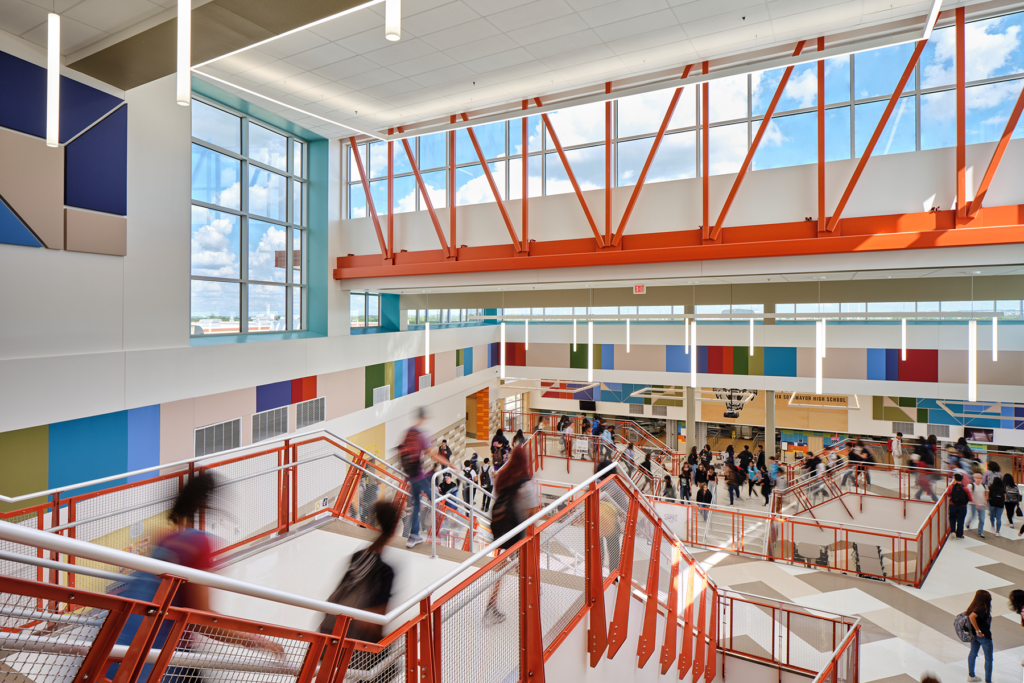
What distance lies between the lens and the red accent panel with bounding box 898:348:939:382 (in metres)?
15.5

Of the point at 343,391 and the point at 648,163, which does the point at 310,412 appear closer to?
the point at 343,391

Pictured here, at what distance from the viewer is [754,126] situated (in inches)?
376

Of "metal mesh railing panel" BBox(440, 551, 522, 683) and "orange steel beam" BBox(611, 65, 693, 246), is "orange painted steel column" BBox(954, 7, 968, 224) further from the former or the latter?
"metal mesh railing panel" BBox(440, 551, 522, 683)

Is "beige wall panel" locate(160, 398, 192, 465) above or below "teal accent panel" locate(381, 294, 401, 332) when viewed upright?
below

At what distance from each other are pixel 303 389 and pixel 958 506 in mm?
14128

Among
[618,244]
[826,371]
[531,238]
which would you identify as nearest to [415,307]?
[531,238]

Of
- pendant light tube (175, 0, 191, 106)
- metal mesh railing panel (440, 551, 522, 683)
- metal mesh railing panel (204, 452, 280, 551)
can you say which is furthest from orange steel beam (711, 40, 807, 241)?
metal mesh railing panel (204, 452, 280, 551)

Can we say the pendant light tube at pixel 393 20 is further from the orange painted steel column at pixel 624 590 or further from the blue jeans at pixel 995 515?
the blue jeans at pixel 995 515

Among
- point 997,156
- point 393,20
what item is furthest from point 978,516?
point 393,20

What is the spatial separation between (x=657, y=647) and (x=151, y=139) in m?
9.56

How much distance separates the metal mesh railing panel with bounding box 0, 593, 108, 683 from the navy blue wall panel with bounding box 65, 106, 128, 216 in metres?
6.55

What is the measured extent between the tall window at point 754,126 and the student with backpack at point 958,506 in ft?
23.1

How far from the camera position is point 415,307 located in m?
13.9

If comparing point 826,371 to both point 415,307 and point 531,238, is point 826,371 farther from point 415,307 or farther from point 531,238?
point 415,307
